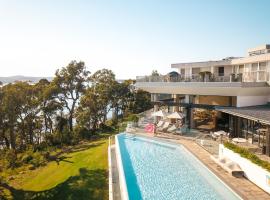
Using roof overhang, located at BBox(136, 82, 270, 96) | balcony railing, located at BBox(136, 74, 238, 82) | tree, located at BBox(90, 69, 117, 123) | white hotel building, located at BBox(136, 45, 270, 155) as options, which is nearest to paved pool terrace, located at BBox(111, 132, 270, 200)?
white hotel building, located at BBox(136, 45, 270, 155)

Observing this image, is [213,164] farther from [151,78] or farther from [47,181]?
[151,78]

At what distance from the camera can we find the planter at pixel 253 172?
14.1 m

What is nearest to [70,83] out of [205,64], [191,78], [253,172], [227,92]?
[205,64]

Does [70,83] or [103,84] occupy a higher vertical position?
[70,83]

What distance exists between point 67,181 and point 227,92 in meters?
15.5

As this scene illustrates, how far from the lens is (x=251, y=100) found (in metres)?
26.2

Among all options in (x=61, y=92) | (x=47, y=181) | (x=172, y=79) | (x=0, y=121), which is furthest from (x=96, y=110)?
(x=47, y=181)

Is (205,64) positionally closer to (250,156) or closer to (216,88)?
(216,88)

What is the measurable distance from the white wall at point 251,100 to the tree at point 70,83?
1149 inches

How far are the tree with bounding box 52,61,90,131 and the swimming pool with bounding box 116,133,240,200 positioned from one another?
2451 centimetres

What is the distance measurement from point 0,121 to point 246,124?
1044 inches

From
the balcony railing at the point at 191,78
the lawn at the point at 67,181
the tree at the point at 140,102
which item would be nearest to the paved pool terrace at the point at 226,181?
the lawn at the point at 67,181

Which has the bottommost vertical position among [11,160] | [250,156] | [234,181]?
[11,160]

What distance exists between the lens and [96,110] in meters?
48.2
